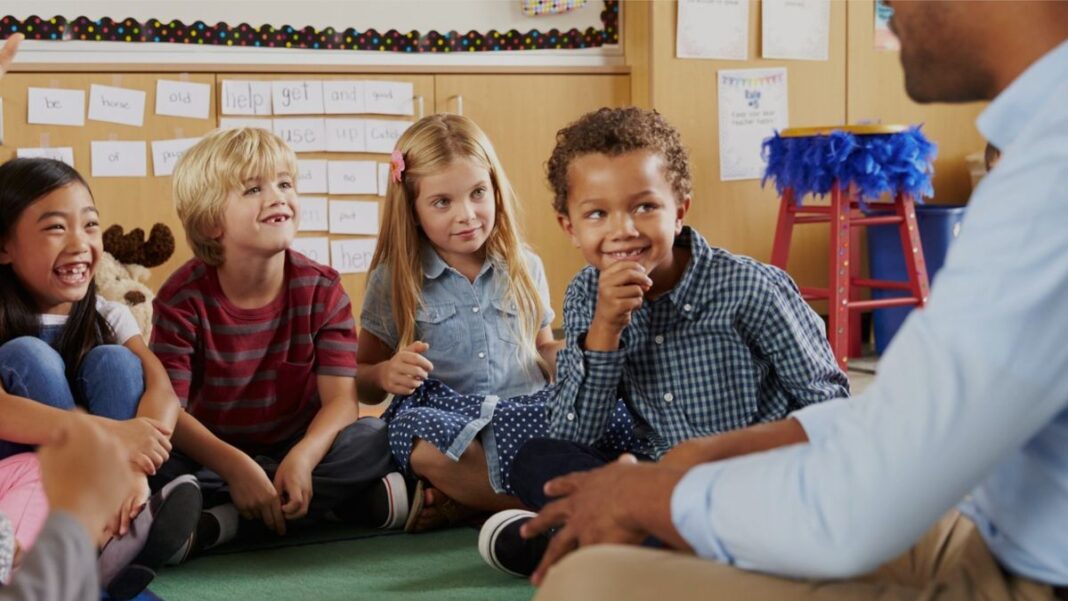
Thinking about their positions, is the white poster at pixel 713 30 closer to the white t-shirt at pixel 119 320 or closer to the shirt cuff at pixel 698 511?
the white t-shirt at pixel 119 320

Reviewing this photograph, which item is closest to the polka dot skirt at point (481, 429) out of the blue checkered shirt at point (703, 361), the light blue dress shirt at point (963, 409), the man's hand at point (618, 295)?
the blue checkered shirt at point (703, 361)

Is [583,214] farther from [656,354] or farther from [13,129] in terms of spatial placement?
[13,129]

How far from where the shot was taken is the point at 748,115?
3941 millimetres

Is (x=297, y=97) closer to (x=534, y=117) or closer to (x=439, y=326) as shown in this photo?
(x=534, y=117)

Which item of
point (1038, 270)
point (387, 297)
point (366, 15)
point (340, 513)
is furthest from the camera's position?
point (366, 15)

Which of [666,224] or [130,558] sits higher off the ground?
[666,224]

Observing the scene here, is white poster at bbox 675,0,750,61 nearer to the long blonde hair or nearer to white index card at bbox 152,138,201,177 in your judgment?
white index card at bbox 152,138,201,177

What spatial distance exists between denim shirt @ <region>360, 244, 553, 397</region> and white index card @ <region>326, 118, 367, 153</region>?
1.40 m

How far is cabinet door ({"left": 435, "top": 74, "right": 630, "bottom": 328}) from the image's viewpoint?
371cm

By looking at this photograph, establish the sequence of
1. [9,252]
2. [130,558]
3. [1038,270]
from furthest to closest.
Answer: [9,252], [130,558], [1038,270]

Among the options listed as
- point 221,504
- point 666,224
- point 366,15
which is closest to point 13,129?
point 366,15

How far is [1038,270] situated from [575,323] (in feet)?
3.35

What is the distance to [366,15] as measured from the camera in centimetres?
365

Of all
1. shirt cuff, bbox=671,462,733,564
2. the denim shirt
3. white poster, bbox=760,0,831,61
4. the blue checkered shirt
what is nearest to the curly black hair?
the blue checkered shirt
